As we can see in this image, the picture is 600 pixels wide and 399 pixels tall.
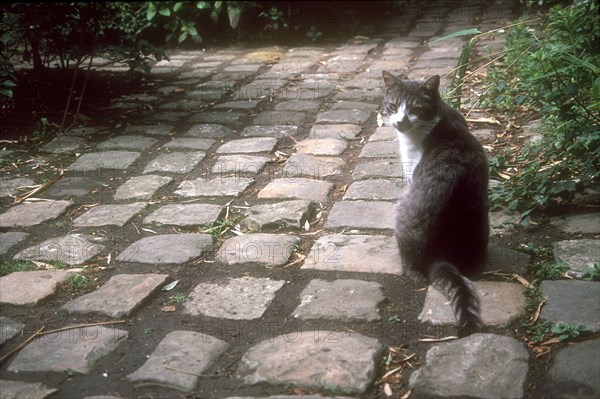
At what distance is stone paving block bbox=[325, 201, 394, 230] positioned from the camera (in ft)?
11.5

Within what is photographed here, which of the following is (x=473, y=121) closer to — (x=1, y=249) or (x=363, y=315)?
(x=363, y=315)

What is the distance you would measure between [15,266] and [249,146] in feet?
6.48

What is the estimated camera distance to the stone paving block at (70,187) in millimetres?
4047

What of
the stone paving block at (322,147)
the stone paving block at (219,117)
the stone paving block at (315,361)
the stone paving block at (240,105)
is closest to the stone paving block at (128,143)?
the stone paving block at (219,117)

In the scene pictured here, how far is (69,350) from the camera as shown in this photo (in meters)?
2.47

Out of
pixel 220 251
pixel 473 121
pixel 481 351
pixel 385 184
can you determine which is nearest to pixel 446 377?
pixel 481 351

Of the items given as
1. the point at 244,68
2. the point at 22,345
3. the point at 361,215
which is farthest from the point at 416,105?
the point at 244,68

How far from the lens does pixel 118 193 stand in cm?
404

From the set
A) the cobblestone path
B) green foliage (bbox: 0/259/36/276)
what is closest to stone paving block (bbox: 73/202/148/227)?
the cobblestone path

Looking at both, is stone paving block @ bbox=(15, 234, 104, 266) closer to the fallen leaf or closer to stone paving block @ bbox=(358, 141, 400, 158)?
the fallen leaf

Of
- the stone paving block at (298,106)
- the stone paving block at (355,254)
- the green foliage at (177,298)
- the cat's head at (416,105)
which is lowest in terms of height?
the stone paving block at (355,254)

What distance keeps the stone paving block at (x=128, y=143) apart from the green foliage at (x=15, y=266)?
Answer: 1669 mm

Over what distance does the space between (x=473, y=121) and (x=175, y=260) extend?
269cm

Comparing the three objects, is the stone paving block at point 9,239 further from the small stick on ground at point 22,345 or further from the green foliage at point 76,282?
the small stick on ground at point 22,345
